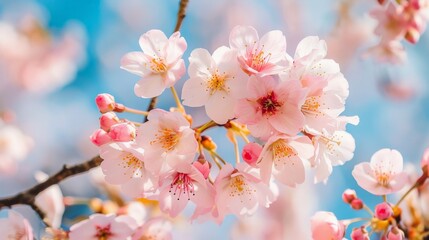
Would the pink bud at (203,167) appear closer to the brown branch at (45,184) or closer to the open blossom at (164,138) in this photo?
the open blossom at (164,138)

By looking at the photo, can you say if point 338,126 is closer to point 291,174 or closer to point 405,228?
point 291,174

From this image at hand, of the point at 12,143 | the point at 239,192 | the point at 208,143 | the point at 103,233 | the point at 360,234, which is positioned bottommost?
the point at 12,143

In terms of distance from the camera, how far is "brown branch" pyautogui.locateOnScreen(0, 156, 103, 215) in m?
1.76

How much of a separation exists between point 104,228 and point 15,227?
0.28 meters

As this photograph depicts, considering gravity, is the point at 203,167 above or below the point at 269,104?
below

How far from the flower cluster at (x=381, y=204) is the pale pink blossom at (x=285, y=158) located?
16 cm

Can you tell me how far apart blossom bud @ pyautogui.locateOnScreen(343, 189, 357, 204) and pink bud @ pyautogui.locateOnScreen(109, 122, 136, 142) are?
0.81 metres

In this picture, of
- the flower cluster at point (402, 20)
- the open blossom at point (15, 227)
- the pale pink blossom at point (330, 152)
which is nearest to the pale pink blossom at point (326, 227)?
the pale pink blossom at point (330, 152)

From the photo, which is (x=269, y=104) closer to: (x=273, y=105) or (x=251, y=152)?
(x=273, y=105)

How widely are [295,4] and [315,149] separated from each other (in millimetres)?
4027

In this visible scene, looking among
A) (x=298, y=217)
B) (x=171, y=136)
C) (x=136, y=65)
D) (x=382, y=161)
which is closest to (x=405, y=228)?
(x=382, y=161)

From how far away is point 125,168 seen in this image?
5.42 feet

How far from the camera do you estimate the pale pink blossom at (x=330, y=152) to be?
1622mm

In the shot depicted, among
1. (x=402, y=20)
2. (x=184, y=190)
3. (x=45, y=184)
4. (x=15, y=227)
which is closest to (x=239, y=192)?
(x=184, y=190)
